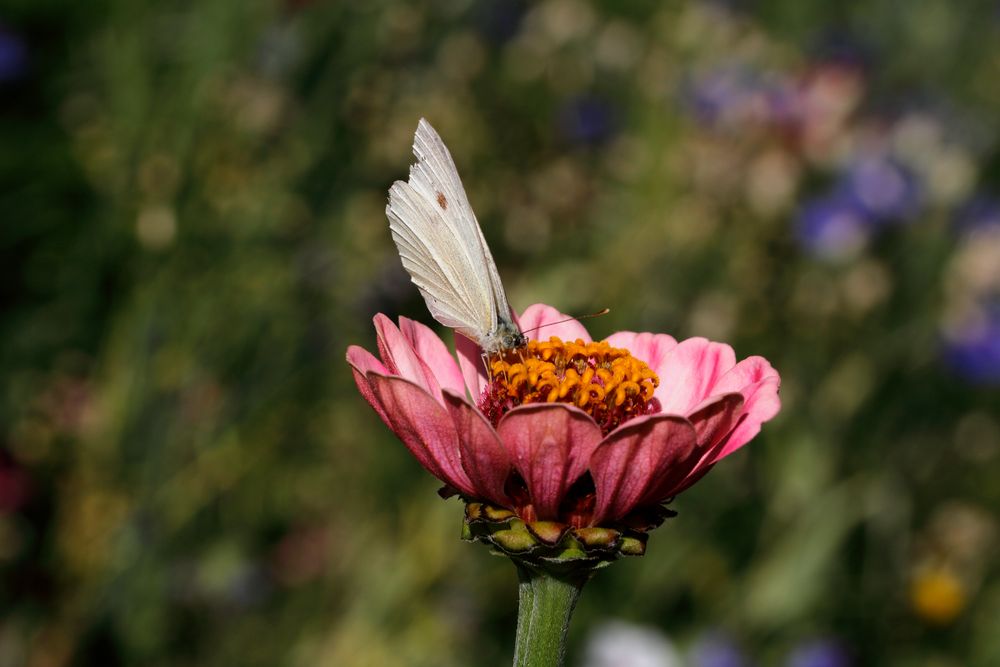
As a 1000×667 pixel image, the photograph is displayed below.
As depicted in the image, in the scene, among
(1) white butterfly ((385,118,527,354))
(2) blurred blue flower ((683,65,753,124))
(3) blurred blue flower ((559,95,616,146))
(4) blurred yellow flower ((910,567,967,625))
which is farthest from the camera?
(3) blurred blue flower ((559,95,616,146))

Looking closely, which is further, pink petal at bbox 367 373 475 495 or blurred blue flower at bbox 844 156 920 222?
blurred blue flower at bbox 844 156 920 222

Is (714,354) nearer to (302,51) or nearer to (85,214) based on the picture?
(302,51)

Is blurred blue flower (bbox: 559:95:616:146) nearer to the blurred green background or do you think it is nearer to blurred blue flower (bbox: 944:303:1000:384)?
the blurred green background

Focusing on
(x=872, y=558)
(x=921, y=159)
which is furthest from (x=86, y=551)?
(x=921, y=159)

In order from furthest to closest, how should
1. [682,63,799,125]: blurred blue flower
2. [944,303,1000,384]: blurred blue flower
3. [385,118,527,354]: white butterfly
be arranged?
[682,63,799,125]: blurred blue flower
[944,303,1000,384]: blurred blue flower
[385,118,527,354]: white butterfly

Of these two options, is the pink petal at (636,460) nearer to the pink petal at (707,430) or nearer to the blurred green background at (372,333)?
the pink petal at (707,430)

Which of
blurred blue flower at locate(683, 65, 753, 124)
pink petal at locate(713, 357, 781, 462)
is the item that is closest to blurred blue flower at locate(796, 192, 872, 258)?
blurred blue flower at locate(683, 65, 753, 124)

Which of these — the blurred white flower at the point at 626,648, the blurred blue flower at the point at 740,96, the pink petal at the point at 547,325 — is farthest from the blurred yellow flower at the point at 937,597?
the pink petal at the point at 547,325
